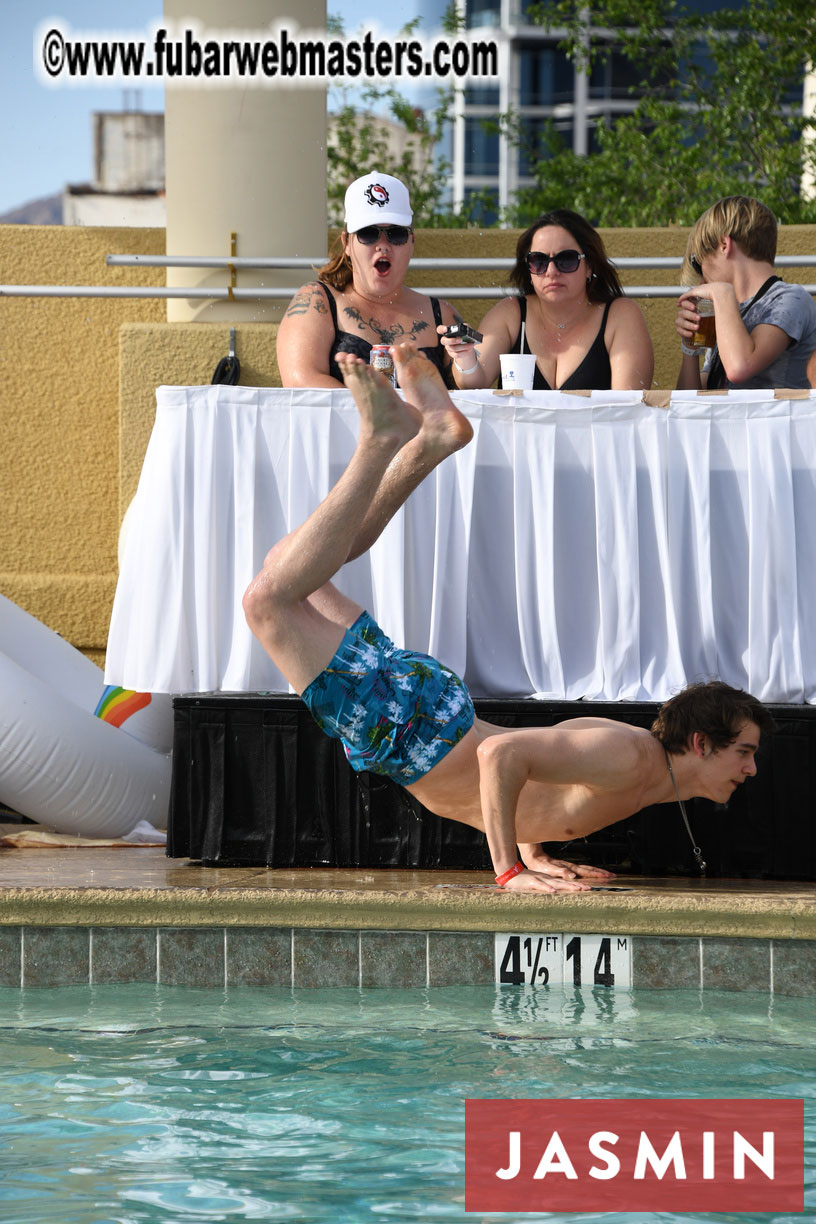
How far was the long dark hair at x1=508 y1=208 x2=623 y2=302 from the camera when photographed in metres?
4.89

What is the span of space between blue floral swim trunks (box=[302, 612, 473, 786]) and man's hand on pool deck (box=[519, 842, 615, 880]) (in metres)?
0.49

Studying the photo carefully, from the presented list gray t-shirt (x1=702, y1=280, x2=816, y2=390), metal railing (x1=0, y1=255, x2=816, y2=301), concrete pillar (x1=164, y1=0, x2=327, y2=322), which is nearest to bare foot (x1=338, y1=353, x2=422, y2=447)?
gray t-shirt (x1=702, y1=280, x2=816, y2=390)

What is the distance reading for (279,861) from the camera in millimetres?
4344

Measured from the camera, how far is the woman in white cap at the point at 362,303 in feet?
15.8

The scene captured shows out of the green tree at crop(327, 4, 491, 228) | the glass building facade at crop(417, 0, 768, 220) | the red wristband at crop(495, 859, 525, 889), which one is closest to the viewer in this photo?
the red wristband at crop(495, 859, 525, 889)

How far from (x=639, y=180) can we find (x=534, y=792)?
13.9m

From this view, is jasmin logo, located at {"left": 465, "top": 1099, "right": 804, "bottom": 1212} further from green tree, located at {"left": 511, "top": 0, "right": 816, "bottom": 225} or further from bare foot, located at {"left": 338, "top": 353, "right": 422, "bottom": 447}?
green tree, located at {"left": 511, "top": 0, "right": 816, "bottom": 225}

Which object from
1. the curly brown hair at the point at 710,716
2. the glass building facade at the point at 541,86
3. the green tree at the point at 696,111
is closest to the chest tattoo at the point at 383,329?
the curly brown hair at the point at 710,716

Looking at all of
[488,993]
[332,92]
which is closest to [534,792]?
[488,993]

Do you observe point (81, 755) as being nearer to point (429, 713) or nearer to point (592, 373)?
point (429, 713)

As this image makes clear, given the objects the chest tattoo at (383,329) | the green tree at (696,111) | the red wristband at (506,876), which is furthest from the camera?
the green tree at (696,111)

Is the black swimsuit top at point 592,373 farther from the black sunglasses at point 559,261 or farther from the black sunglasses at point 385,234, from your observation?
the black sunglasses at point 385,234

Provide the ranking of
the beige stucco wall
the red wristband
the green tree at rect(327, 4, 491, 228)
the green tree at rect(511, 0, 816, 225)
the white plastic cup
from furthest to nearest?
the green tree at rect(327, 4, 491, 228) < the green tree at rect(511, 0, 816, 225) < the beige stucco wall < the white plastic cup < the red wristband

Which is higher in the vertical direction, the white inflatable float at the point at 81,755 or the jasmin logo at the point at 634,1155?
the white inflatable float at the point at 81,755
